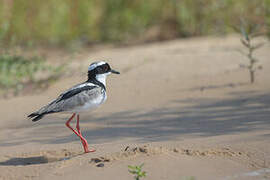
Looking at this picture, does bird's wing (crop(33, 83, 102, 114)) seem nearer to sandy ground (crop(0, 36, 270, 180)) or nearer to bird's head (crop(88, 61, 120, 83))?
bird's head (crop(88, 61, 120, 83))

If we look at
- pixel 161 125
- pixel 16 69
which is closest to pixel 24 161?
pixel 161 125

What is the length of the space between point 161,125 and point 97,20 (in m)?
9.01

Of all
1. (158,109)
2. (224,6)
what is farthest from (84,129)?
(224,6)

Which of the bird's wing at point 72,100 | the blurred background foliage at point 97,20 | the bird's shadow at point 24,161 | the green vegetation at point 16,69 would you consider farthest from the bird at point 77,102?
the blurred background foliage at point 97,20

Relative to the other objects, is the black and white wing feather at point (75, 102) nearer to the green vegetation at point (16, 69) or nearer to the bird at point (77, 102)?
the bird at point (77, 102)

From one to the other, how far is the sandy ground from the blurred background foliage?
2424mm

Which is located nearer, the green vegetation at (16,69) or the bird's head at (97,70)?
the bird's head at (97,70)

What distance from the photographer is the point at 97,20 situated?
15.7 meters

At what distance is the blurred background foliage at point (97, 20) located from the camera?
47.8ft

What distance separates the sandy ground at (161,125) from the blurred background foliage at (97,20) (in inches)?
95.5

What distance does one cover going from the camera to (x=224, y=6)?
13.6 meters

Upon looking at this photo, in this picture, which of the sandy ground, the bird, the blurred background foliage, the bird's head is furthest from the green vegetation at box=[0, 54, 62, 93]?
the blurred background foliage

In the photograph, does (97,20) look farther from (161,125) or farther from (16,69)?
(161,125)

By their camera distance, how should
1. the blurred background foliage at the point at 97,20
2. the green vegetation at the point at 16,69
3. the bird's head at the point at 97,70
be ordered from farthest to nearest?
the blurred background foliage at the point at 97,20, the green vegetation at the point at 16,69, the bird's head at the point at 97,70
